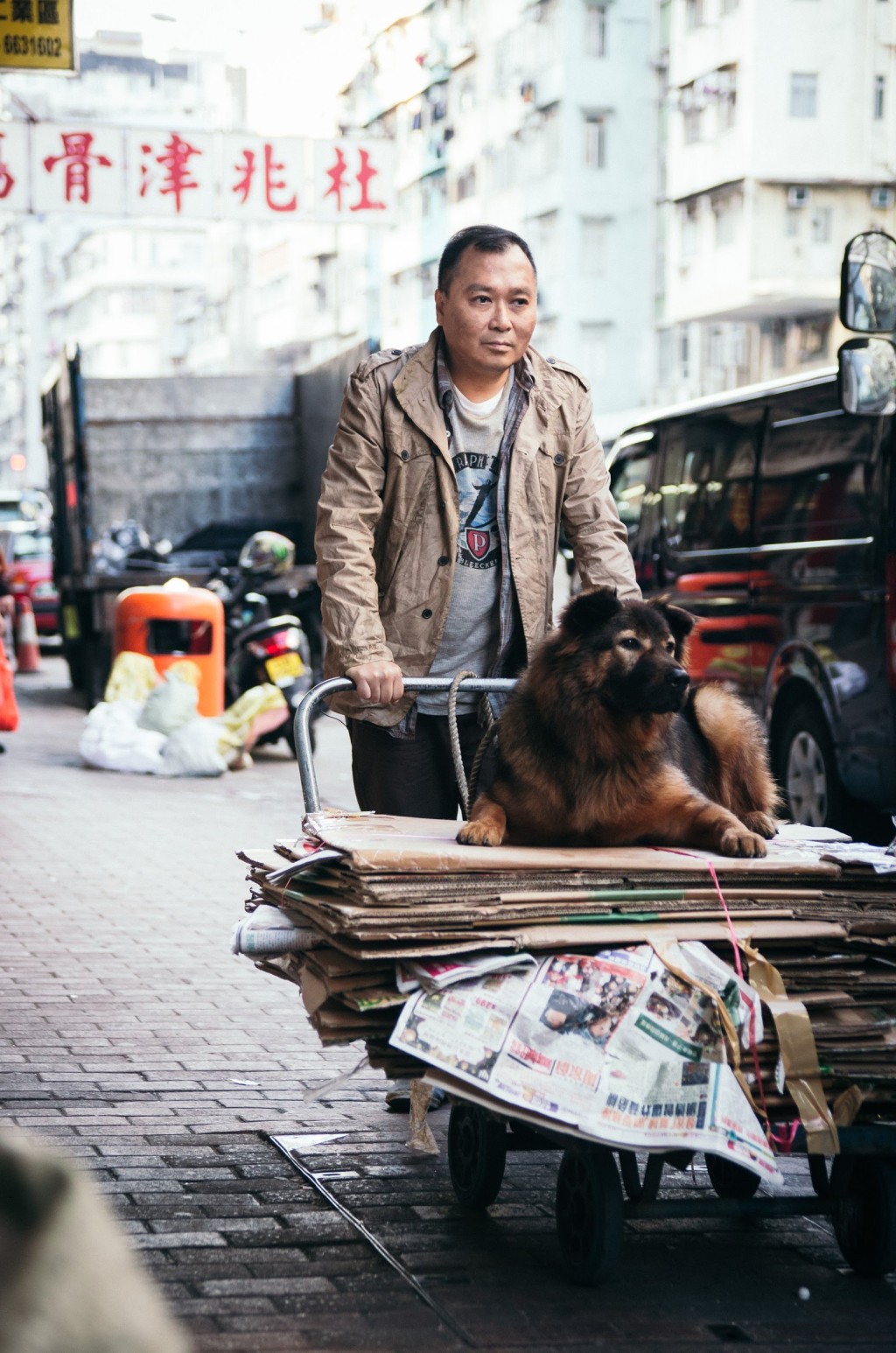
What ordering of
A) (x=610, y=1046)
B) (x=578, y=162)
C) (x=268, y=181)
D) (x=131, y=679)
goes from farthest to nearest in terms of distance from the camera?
(x=578, y=162)
(x=268, y=181)
(x=131, y=679)
(x=610, y=1046)

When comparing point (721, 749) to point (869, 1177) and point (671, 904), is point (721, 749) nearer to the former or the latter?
point (671, 904)

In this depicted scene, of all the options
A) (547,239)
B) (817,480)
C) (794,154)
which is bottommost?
(817,480)

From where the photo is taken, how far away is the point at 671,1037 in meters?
3.33

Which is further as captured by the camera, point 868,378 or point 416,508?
point 868,378

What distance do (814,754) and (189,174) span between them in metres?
11.1

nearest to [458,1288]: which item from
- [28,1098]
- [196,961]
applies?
[28,1098]

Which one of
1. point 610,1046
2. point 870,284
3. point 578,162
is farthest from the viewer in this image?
point 578,162

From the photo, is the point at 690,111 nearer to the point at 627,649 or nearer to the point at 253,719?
the point at 253,719

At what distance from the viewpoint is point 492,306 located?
4156mm

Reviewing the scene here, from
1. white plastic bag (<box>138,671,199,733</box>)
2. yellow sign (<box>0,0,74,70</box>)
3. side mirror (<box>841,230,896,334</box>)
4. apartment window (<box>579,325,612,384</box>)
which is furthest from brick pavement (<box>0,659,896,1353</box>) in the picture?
apartment window (<box>579,325,612,384</box>)

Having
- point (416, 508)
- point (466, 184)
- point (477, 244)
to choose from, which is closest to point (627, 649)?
point (416, 508)

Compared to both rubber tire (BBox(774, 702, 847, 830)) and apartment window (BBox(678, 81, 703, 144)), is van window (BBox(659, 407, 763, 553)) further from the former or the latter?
apartment window (BBox(678, 81, 703, 144))

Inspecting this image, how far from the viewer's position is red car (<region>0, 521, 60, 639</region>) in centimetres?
2714

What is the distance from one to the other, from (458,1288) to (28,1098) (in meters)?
1.74
